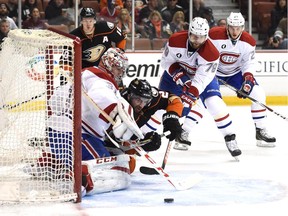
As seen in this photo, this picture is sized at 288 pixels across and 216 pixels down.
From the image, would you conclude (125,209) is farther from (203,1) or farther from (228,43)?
(203,1)

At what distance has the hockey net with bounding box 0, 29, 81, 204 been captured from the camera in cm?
452

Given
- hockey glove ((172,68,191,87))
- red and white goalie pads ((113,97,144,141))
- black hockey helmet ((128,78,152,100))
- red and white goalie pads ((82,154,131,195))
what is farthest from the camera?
hockey glove ((172,68,191,87))

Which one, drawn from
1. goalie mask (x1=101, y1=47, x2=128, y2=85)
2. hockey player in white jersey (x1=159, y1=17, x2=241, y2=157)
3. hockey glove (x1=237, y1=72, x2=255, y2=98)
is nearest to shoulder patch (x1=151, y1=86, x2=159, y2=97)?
goalie mask (x1=101, y1=47, x2=128, y2=85)

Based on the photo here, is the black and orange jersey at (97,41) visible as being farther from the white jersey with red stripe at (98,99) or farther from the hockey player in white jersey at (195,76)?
the white jersey with red stripe at (98,99)

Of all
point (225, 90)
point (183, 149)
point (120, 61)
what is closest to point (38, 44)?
point (120, 61)

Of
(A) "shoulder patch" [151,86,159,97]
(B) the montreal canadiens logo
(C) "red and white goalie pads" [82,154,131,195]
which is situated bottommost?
(C) "red and white goalie pads" [82,154,131,195]

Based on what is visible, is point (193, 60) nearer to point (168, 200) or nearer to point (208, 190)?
point (208, 190)

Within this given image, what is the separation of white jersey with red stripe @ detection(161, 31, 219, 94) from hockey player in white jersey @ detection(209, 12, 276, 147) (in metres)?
0.51

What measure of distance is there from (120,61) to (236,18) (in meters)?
2.02

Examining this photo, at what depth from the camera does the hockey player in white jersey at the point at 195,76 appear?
19.4ft

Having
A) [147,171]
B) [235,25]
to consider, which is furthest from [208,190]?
[235,25]

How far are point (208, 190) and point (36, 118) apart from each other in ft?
3.14

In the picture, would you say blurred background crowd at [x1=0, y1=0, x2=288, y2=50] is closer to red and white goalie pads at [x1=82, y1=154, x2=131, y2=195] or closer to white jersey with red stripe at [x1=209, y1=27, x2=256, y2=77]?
white jersey with red stripe at [x1=209, y1=27, x2=256, y2=77]

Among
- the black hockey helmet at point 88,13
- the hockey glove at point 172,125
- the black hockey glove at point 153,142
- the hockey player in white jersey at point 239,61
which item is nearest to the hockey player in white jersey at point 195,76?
the hockey player in white jersey at point 239,61
